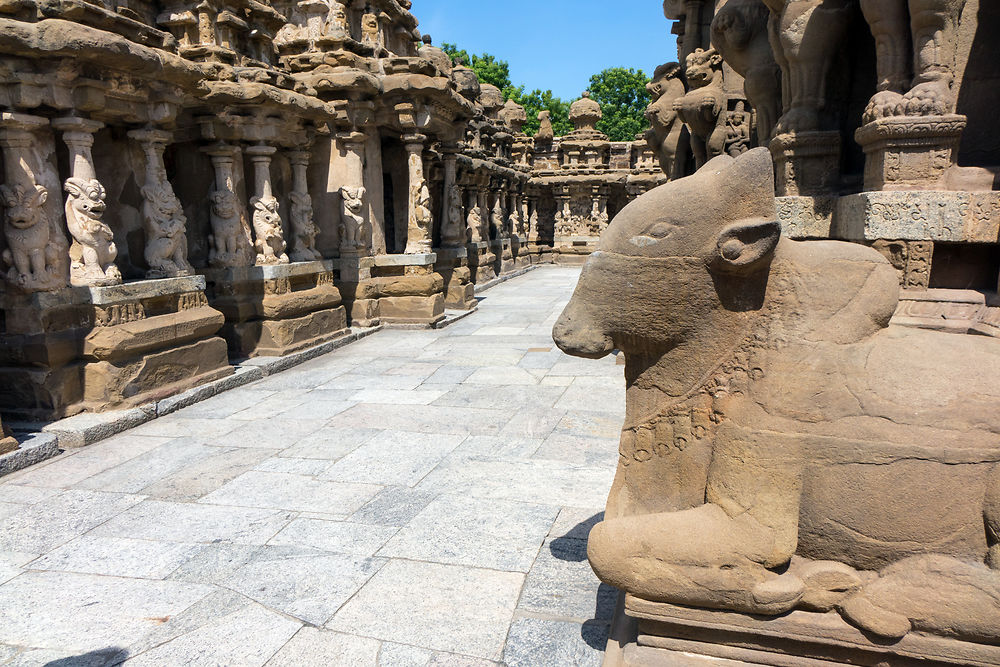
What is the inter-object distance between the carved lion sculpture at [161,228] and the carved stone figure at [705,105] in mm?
5416

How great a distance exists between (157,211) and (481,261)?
1122cm

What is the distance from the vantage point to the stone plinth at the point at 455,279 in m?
12.0

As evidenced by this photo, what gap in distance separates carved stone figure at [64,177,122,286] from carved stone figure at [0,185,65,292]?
206 millimetres

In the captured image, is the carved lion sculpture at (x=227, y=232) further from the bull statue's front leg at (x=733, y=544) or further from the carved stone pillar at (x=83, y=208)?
the bull statue's front leg at (x=733, y=544)

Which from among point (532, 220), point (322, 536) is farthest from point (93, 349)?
point (532, 220)

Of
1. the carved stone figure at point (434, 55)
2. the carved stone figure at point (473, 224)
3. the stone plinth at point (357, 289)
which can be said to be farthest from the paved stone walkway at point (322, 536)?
the carved stone figure at point (473, 224)

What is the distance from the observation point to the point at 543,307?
12508 millimetres

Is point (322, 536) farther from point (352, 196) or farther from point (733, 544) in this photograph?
point (352, 196)

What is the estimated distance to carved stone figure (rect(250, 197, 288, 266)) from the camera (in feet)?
25.2

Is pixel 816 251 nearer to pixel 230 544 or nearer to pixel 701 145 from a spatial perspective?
pixel 230 544

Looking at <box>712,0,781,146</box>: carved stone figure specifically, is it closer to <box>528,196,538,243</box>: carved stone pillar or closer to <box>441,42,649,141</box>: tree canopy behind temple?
<box>528,196,538,243</box>: carved stone pillar

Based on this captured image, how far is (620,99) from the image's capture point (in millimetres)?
44000

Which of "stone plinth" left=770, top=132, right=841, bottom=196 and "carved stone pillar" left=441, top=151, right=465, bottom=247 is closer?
"stone plinth" left=770, top=132, right=841, bottom=196

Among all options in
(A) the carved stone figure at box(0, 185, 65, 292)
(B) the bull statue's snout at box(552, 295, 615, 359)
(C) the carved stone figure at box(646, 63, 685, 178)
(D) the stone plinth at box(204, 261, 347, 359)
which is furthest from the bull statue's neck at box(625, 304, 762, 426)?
(C) the carved stone figure at box(646, 63, 685, 178)
